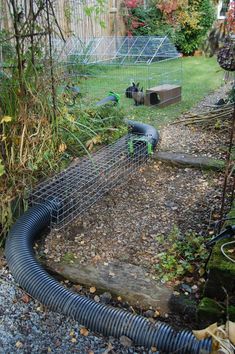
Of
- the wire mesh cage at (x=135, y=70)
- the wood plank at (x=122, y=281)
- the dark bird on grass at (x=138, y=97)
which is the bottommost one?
the wood plank at (x=122, y=281)

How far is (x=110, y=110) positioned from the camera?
13.1 feet

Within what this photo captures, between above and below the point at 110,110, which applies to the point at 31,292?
below

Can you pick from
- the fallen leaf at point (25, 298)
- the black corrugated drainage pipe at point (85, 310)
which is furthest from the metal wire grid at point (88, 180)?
the fallen leaf at point (25, 298)

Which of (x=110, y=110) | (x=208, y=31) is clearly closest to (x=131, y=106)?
(x=110, y=110)

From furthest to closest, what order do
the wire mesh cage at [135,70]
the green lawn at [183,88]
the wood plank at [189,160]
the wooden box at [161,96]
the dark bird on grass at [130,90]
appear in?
the wire mesh cage at [135,70], the dark bird on grass at [130,90], the wooden box at [161,96], the green lawn at [183,88], the wood plank at [189,160]

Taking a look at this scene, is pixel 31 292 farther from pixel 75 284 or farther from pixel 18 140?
pixel 18 140

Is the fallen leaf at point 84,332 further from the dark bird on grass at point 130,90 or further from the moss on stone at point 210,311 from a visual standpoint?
the dark bird on grass at point 130,90

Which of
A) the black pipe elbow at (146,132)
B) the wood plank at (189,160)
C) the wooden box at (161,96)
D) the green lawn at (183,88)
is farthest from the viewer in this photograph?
the wooden box at (161,96)

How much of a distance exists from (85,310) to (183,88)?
18.8 feet

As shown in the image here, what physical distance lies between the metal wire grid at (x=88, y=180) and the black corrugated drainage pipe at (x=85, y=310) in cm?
32

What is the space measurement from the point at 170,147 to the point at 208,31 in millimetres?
8540

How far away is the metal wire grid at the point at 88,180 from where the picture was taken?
268 centimetres

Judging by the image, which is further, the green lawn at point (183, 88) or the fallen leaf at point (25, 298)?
the green lawn at point (183, 88)

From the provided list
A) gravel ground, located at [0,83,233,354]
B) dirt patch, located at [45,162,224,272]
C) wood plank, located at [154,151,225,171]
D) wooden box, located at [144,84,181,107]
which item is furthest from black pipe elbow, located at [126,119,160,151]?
wooden box, located at [144,84,181,107]
